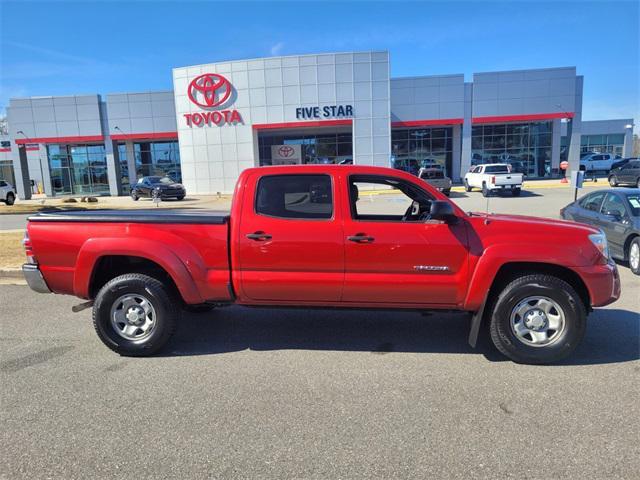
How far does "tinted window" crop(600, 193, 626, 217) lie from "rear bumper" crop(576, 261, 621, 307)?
16.6 ft

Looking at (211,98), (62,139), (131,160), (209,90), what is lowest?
(131,160)

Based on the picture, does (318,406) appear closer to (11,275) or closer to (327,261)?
(327,261)

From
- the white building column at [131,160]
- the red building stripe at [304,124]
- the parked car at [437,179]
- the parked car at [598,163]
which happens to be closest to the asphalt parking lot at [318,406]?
the parked car at [437,179]

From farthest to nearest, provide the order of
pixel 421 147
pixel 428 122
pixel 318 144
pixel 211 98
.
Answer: pixel 421 147 < pixel 318 144 < pixel 428 122 < pixel 211 98

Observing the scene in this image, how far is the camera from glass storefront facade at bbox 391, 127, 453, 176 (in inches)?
1574

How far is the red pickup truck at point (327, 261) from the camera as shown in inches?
162

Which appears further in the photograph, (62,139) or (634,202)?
(62,139)

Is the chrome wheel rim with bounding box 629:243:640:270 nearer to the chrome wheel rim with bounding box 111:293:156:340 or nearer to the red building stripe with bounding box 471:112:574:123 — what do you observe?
the chrome wheel rim with bounding box 111:293:156:340

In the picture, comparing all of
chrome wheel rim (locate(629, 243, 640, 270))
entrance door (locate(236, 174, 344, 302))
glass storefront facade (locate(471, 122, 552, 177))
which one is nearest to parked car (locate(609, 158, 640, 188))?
glass storefront facade (locate(471, 122, 552, 177))

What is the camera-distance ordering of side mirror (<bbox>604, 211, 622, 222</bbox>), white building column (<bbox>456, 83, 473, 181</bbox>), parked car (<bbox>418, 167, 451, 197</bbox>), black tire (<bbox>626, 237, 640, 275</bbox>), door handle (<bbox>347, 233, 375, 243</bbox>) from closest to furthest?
door handle (<bbox>347, 233, 375, 243</bbox>), black tire (<bbox>626, 237, 640, 275</bbox>), side mirror (<bbox>604, 211, 622, 222</bbox>), parked car (<bbox>418, 167, 451, 197</bbox>), white building column (<bbox>456, 83, 473, 181</bbox>)

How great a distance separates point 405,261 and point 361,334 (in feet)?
4.18

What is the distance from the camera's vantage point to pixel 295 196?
4.46 meters

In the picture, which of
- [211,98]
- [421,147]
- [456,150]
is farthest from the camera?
[421,147]

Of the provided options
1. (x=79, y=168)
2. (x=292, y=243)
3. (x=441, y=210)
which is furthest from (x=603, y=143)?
(x=292, y=243)
